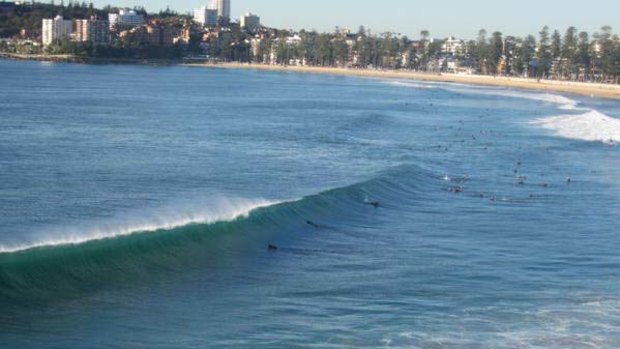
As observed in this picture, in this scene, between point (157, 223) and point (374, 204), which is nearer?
point (157, 223)

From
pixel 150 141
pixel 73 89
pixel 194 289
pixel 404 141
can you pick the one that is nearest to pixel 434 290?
pixel 194 289

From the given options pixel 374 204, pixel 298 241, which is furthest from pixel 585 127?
pixel 298 241

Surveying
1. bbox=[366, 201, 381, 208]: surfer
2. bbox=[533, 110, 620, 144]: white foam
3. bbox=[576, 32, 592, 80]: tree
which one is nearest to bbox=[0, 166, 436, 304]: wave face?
bbox=[366, 201, 381, 208]: surfer

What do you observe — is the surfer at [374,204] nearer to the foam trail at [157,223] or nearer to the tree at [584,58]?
the foam trail at [157,223]

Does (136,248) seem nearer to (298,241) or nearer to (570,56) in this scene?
(298,241)

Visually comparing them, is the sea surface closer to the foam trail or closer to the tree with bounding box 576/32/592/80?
the foam trail

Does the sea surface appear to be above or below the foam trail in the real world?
→ below

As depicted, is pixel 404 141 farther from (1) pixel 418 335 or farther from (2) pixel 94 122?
(1) pixel 418 335
